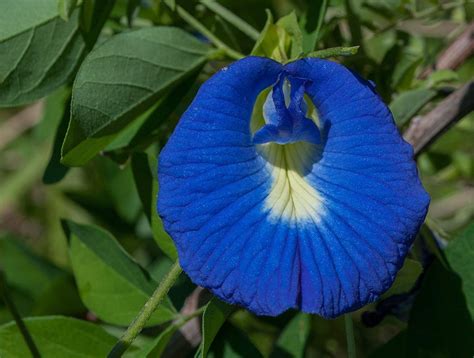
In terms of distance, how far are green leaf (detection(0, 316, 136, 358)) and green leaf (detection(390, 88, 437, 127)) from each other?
0.48 m

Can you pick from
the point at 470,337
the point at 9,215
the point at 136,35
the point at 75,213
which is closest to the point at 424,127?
the point at 470,337

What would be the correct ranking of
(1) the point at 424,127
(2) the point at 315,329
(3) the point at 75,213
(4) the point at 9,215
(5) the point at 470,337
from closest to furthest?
(5) the point at 470,337 → (1) the point at 424,127 → (2) the point at 315,329 → (3) the point at 75,213 → (4) the point at 9,215

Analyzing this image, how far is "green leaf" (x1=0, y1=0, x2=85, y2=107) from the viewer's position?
4.07 ft

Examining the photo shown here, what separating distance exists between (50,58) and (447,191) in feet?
3.50

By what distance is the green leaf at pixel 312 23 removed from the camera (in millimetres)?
1237

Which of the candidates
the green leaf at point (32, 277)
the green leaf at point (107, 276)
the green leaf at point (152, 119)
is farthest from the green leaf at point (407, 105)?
the green leaf at point (32, 277)

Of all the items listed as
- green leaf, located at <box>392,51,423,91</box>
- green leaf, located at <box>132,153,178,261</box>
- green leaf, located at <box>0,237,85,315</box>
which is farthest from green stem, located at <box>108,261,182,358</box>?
green leaf, located at <box>0,237,85,315</box>

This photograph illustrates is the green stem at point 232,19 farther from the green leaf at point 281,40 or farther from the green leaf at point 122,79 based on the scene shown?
the green leaf at point 281,40

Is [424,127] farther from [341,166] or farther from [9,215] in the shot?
[9,215]

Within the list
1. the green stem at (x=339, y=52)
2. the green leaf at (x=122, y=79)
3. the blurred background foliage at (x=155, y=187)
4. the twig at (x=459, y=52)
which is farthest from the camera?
the twig at (x=459, y=52)

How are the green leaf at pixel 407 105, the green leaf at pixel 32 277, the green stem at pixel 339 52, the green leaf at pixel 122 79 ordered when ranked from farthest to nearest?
1. the green leaf at pixel 32 277
2. the green leaf at pixel 407 105
3. the green leaf at pixel 122 79
4. the green stem at pixel 339 52

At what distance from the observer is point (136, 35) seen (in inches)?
48.8

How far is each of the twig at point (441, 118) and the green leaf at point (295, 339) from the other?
11.4 inches

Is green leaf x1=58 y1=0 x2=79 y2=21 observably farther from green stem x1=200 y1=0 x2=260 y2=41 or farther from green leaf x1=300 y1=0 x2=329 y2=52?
green leaf x1=300 y1=0 x2=329 y2=52
